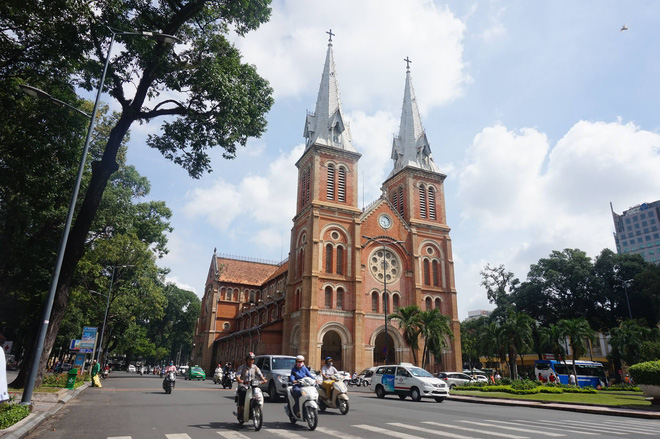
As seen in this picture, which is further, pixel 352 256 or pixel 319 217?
pixel 352 256

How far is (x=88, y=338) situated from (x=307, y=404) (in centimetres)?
2488

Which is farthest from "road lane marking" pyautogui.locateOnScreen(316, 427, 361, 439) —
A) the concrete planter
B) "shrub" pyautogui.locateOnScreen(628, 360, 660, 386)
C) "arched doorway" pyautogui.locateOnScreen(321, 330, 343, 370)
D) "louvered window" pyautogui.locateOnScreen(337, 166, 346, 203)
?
"louvered window" pyautogui.locateOnScreen(337, 166, 346, 203)

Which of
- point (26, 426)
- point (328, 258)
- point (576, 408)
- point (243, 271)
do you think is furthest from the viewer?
point (243, 271)

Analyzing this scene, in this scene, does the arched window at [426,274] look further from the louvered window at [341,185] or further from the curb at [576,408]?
the curb at [576,408]

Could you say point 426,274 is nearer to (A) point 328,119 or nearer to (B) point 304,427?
(A) point 328,119

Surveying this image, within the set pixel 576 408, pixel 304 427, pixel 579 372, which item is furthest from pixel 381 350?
pixel 304 427

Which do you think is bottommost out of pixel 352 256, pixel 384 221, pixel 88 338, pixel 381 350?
pixel 381 350

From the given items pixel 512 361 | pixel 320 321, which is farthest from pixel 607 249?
pixel 320 321

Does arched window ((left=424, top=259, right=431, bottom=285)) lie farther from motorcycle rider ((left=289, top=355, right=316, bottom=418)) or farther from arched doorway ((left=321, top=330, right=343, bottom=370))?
motorcycle rider ((left=289, top=355, right=316, bottom=418))

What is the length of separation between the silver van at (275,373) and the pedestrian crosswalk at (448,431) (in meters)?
6.65

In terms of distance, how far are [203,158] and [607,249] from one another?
5270 cm

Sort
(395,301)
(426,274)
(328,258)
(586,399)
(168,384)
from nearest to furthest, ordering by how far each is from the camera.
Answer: (586,399) → (168,384) → (328,258) → (395,301) → (426,274)

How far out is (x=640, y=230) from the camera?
11125cm

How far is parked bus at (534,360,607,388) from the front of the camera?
3633 cm
